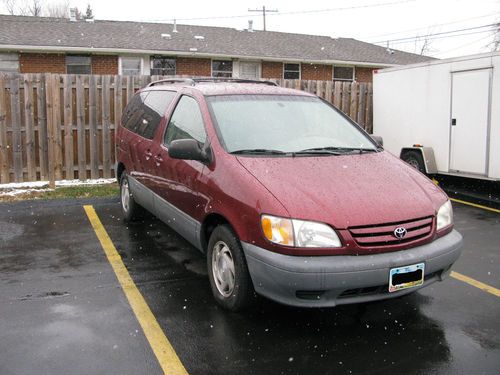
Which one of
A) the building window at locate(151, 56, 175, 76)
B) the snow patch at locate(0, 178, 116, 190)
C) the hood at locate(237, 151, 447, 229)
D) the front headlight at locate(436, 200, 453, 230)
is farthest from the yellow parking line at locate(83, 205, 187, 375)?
the building window at locate(151, 56, 175, 76)

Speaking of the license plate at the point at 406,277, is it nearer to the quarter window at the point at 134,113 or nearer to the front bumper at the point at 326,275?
the front bumper at the point at 326,275

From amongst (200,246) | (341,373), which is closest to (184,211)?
(200,246)

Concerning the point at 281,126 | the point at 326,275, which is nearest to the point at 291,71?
the point at 281,126

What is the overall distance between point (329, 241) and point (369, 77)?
2389 cm

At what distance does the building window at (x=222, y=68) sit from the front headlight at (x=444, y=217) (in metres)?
19.6

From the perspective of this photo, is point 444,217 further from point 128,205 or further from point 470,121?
point 470,121

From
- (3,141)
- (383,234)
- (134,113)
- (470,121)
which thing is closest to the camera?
(383,234)

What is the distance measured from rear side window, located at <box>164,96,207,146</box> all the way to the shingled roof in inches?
635

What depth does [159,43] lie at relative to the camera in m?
21.5

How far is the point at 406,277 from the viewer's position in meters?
3.47

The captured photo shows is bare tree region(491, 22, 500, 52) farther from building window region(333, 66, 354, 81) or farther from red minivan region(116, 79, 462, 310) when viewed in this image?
red minivan region(116, 79, 462, 310)

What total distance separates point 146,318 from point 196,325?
416 mm

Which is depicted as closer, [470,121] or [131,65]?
[470,121]

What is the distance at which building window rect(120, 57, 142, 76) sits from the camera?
21.0m
